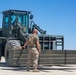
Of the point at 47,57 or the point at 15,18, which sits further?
the point at 15,18

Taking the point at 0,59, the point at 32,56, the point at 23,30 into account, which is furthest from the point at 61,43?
the point at 32,56

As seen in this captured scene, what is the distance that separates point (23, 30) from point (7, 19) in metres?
1.55

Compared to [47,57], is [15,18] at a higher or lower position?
higher

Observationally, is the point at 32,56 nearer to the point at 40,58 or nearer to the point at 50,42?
the point at 40,58

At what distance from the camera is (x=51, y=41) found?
63.4 feet

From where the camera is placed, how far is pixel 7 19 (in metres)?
20.5

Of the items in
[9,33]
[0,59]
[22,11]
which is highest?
[22,11]

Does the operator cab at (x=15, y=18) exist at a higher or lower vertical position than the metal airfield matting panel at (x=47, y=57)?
higher

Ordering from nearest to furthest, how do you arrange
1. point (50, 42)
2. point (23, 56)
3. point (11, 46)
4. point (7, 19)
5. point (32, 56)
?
point (32, 56), point (23, 56), point (11, 46), point (50, 42), point (7, 19)

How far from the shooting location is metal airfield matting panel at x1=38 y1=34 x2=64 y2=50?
62.3 ft

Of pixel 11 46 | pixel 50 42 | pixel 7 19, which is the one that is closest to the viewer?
pixel 11 46

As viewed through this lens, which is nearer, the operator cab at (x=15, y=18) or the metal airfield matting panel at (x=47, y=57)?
the metal airfield matting panel at (x=47, y=57)

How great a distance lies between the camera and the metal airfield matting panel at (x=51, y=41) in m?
19.0

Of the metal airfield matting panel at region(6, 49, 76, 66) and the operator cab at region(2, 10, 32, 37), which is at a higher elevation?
the operator cab at region(2, 10, 32, 37)
